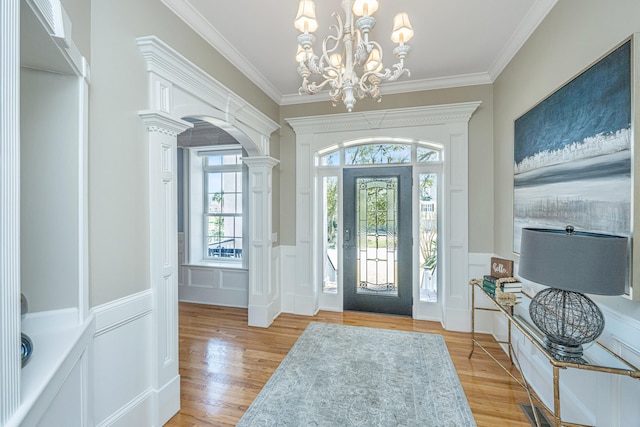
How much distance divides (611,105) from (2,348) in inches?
101

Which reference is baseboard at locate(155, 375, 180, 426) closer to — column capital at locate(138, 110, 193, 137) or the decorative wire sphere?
column capital at locate(138, 110, 193, 137)

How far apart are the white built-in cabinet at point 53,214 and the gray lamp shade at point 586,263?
1982 mm

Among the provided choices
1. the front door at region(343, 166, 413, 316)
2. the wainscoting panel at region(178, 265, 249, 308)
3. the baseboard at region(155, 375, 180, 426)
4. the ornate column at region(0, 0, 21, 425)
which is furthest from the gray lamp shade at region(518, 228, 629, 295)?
the wainscoting panel at region(178, 265, 249, 308)

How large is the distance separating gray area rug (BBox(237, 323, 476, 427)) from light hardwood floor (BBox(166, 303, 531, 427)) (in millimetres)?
111

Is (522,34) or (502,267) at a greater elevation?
(522,34)

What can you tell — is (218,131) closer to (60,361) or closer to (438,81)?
(438,81)

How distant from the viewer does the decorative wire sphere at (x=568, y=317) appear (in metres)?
1.34

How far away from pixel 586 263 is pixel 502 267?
5.16 ft

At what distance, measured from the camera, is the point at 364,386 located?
7.68 feet

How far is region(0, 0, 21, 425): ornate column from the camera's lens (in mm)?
695

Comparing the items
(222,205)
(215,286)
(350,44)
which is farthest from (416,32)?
(215,286)

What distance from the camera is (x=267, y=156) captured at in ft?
11.6

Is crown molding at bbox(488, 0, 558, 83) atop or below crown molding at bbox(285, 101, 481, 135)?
atop

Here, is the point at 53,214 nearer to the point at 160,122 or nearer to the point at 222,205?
the point at 160,122
